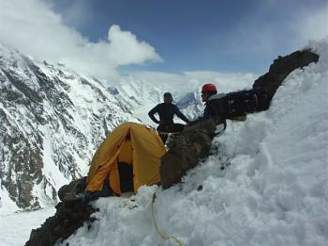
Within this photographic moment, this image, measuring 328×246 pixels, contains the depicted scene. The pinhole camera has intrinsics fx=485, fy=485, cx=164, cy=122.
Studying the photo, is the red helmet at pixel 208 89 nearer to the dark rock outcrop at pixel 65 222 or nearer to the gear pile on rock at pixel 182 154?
the gear pile on rock at pixel 182 154

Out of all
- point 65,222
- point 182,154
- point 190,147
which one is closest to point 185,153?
point 182,154

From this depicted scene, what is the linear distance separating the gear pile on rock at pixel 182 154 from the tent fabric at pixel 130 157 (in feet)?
3.23

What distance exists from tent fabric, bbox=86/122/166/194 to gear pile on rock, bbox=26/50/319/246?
99cm

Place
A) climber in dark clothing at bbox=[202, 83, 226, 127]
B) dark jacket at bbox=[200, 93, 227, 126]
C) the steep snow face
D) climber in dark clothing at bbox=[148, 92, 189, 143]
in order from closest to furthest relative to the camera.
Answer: the steep snow face < climber in dark clothing at bbox=[202, 83, 226, 127] < dark jacket at bbox=[200, 93, 227, 126] < climber in dark clothing at bbox=[148, 92, 189, 143]

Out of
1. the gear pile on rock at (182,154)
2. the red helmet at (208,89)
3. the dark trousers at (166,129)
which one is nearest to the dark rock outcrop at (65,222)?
the gear pile on rock at (182,154)

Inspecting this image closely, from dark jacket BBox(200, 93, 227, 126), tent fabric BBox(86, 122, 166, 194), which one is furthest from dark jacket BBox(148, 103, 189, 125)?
dark jacket BBox(200, 93, 227, 126)

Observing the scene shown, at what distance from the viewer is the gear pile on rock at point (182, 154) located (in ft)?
43.5

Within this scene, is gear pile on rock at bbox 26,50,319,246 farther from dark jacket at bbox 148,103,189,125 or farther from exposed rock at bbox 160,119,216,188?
dark jacket at bbox 148,103,189,125

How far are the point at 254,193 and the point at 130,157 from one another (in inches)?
297

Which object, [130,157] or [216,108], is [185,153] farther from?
[130,157]

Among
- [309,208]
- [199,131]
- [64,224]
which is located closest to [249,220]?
[309,208]

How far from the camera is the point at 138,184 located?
16.0 metres

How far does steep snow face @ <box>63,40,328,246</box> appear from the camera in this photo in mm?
8828

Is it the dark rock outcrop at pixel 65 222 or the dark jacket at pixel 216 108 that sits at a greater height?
the dark jacket at pixel 216 108
